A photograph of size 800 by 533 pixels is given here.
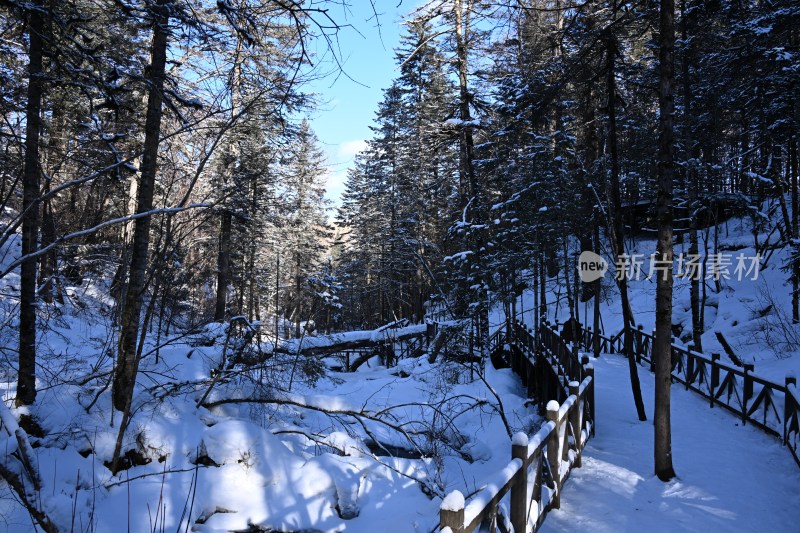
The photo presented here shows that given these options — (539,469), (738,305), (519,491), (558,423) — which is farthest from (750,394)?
(738,305)

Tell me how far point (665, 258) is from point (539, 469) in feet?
11.6

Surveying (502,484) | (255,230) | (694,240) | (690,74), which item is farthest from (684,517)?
(255,230)

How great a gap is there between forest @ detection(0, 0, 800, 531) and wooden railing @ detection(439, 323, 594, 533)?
3.74 ft

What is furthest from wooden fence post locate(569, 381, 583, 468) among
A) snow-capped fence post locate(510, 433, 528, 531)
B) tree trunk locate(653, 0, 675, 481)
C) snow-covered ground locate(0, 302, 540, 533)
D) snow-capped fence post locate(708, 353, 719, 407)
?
snow-capped fence post locate(708, 353, 719, 407)

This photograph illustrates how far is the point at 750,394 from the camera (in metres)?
8.83

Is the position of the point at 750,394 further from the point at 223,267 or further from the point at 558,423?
the point at 223,267

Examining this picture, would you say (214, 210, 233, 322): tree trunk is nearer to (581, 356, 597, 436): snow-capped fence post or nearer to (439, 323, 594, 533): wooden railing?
(439, 323, 594, 533): wooden railing

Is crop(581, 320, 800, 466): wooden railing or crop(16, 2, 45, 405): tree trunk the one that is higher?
crop(16, 2, 45, 405): tree trunk

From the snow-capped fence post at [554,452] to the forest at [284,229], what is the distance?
146cm

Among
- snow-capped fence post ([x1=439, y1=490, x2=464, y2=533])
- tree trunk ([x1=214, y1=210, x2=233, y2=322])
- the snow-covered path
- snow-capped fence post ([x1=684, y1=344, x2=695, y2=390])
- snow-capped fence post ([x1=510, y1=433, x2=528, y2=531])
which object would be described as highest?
tree trunk ([x1=214, y1=210, x2=233, y2=322])

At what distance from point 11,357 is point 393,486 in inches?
241

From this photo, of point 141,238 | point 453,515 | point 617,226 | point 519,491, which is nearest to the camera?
point 453,515

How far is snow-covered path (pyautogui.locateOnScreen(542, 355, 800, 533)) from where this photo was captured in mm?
5188

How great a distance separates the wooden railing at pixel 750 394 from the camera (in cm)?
712
